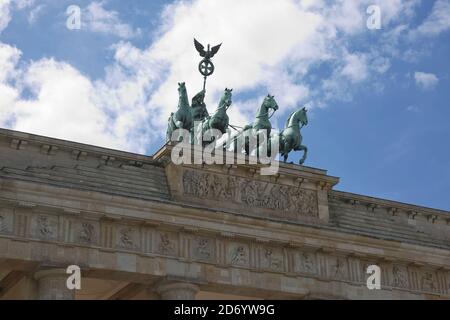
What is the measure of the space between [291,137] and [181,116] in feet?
12.8

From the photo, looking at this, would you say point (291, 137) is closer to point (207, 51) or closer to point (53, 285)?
point (207, 51)

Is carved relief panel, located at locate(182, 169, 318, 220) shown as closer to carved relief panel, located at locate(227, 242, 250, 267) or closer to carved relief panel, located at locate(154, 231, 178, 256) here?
carved relief panel, located at locate(227, 242, 250, 267)

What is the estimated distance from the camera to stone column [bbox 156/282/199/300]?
24.1m

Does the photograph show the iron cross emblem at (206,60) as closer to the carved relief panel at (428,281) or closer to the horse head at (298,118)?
the horse head at (298,118)

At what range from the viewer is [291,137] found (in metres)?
28.8

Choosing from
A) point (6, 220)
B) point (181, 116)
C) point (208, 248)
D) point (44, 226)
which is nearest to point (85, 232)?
point (44, 226)

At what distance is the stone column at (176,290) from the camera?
24.1 meters

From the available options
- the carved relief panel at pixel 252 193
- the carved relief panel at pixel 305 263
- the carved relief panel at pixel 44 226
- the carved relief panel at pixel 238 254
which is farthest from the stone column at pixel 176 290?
the carved relief panel at pixel 305 263

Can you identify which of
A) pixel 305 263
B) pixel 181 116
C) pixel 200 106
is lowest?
pixel 305 263

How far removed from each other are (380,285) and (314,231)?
2816 mm

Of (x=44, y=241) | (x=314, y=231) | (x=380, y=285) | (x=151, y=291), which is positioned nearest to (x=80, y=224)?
(x=44, y=241)

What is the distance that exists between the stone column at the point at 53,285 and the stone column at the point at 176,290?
2.64 meters
